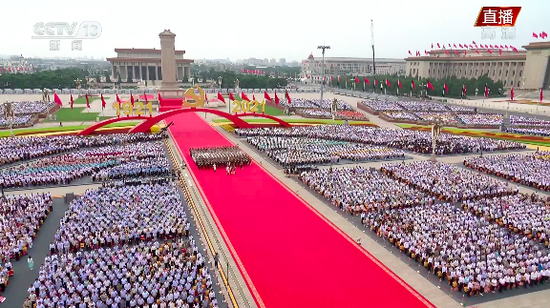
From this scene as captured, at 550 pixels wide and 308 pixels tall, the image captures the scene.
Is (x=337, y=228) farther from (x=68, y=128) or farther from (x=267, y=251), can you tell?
(x=68, y=128)

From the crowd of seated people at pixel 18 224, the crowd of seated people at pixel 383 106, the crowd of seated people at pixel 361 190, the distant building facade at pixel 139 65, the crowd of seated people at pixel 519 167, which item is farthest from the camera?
the distant building facade at pixel 139 65

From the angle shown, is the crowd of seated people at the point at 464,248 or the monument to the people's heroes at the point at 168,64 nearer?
the crowd of seated people at the point at 464,248

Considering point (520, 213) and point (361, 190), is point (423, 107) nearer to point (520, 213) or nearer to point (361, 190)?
point (361, 190)

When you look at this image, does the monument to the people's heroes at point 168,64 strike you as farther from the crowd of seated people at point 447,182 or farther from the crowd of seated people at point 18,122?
the crowd of seated people at point 447,182

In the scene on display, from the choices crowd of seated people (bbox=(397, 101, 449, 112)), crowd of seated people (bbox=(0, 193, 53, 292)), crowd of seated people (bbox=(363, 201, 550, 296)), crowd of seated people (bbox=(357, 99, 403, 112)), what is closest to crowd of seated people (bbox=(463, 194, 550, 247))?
crowd of seated people (bbox=(363, 201, 550, 296))

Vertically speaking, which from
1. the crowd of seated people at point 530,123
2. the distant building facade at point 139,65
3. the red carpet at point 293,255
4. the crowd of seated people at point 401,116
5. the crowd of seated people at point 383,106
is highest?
the distant building facade at point 139,65

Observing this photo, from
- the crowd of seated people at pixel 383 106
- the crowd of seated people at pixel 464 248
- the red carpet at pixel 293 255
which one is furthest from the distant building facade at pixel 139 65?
the crowd of seated people at pixel 464 248

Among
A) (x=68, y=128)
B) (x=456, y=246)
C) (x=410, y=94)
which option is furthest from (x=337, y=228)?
(x=410, y=94)
